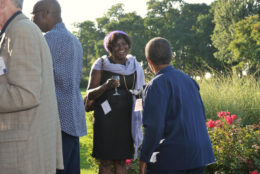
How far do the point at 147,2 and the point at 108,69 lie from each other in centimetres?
5906

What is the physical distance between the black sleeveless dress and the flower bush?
4.05ft

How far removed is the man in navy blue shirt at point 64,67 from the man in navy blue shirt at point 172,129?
0.73 m

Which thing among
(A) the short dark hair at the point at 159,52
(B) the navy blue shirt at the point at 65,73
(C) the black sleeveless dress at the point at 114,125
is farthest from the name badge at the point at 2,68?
(C) the black sleeveless dress at the point at 114,125

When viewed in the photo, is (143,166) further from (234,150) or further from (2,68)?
(234,150)

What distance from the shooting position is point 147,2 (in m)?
61.3

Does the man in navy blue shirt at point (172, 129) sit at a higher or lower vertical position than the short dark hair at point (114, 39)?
lower

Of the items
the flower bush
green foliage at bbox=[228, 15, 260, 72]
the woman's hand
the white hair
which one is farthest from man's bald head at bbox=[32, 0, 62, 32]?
green foliage at bbox=[228, 15, 260, 72]

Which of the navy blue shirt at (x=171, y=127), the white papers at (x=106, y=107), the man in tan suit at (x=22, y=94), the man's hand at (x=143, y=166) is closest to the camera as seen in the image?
the man in tan suit at (x=22, y=94)

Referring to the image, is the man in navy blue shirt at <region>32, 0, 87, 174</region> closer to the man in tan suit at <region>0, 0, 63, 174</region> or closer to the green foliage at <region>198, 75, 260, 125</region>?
the man in tan suit at <region>0, 0, 63, 174</region>

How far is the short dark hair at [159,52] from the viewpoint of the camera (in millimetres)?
2820

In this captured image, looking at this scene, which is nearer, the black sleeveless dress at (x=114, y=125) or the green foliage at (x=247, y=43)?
the black sleeveless dress at (x=114, y=125)

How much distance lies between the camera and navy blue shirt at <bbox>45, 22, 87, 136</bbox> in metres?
2.97

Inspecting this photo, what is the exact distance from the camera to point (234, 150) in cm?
456

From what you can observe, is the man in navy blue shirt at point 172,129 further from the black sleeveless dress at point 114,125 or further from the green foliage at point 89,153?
the green foliage at point 89,153
